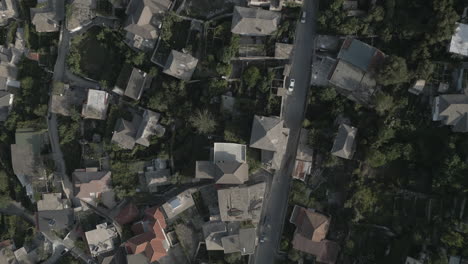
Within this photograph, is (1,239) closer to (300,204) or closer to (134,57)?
(134,57)

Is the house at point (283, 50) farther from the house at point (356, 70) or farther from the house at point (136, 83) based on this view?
the house at point (136, 83)

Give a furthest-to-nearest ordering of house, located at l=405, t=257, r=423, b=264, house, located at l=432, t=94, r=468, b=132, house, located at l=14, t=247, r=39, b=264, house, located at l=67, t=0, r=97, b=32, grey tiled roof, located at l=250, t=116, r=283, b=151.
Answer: house, located at l=14, t=247, r=39, b=264, house, located at l=67, t=0, r=97, b=32, grey tiled roof, located at l=250, t=116, r=283, b=151, house, located at l=405, t=257, r=423, b=264, house, located at l=432, t=94, r=468, b=132

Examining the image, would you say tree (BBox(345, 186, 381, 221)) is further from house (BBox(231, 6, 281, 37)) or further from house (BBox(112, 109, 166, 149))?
house (BBox(112, 109, 166, 149))

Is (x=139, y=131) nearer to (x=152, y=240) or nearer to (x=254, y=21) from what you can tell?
(x=152, y=240)

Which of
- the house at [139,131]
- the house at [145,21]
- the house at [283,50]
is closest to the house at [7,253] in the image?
the house at [139,131]

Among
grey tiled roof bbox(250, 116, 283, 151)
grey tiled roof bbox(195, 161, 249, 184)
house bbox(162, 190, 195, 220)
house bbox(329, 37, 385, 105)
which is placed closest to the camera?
house bbox(329, 37, 385, 105)

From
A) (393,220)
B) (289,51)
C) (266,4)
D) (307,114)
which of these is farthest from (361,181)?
(266,4)

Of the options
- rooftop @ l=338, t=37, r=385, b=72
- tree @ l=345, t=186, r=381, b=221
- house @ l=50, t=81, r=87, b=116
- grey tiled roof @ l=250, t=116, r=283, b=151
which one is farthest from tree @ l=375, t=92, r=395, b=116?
house @ l=50, t=81, r=87, b=116
